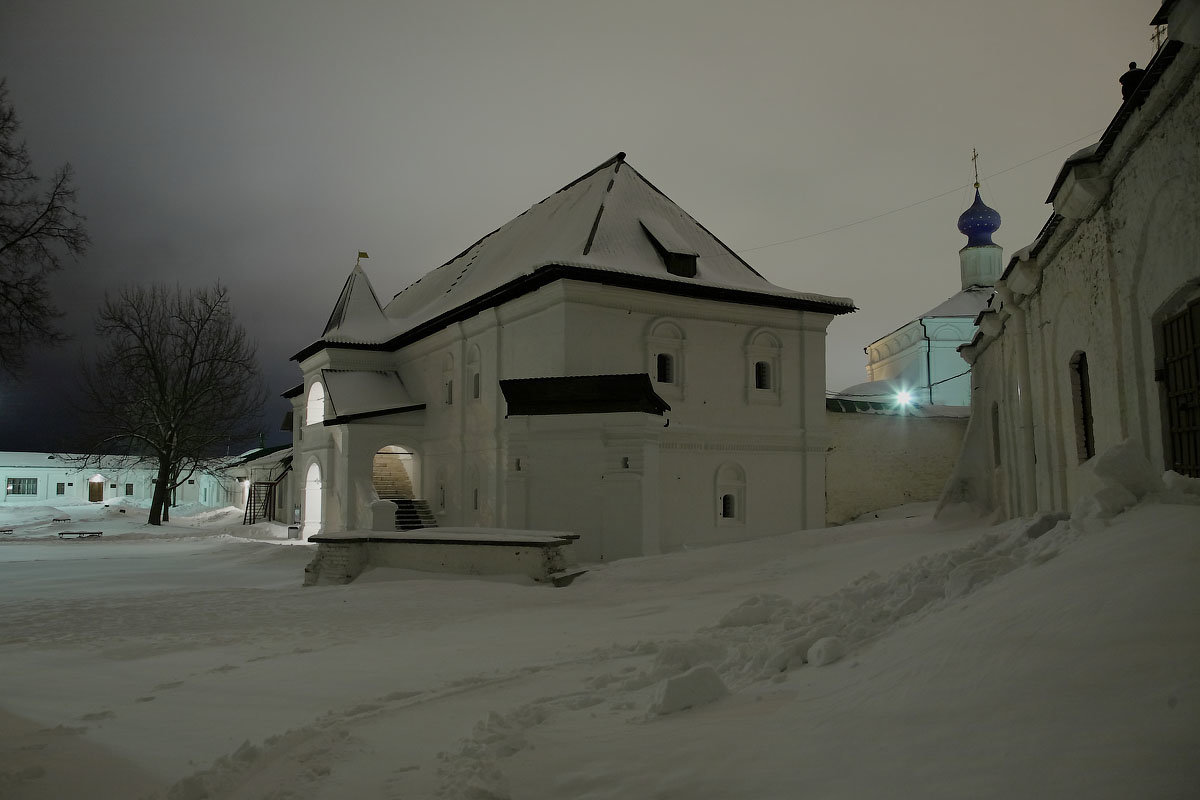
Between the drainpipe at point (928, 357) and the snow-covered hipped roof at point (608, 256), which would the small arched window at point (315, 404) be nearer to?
the snow-covered hipped roof at point (608, 256)

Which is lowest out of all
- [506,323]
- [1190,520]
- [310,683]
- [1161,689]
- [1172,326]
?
[310,683]

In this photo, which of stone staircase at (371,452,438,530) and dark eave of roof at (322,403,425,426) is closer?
stone staircase at (371,452,438,530)

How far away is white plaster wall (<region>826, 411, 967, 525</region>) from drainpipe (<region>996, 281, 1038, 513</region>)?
40.3 ft

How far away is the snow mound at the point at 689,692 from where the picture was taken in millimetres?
4488

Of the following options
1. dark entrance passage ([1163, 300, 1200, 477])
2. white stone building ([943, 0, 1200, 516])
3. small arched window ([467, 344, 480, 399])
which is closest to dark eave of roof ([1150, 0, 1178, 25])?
white stone building ([943, 0, 1200, 516])

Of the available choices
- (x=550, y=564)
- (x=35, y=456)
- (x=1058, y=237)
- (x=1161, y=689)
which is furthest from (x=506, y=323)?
(x=35, y=456)

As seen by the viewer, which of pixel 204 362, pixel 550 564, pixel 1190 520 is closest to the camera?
pixel 1190 520

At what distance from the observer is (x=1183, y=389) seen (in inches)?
262

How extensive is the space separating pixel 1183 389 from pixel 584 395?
11.7 m

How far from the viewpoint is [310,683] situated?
21.4ft

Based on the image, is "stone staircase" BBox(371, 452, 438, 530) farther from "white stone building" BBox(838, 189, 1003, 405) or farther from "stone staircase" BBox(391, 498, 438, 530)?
"white stone building" BBox(838, 189, 1003, 405)

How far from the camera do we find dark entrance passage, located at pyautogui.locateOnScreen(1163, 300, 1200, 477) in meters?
6.39

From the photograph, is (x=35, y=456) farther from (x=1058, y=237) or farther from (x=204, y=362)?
(x=1058, y=237)

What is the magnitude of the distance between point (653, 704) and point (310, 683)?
335 cm
